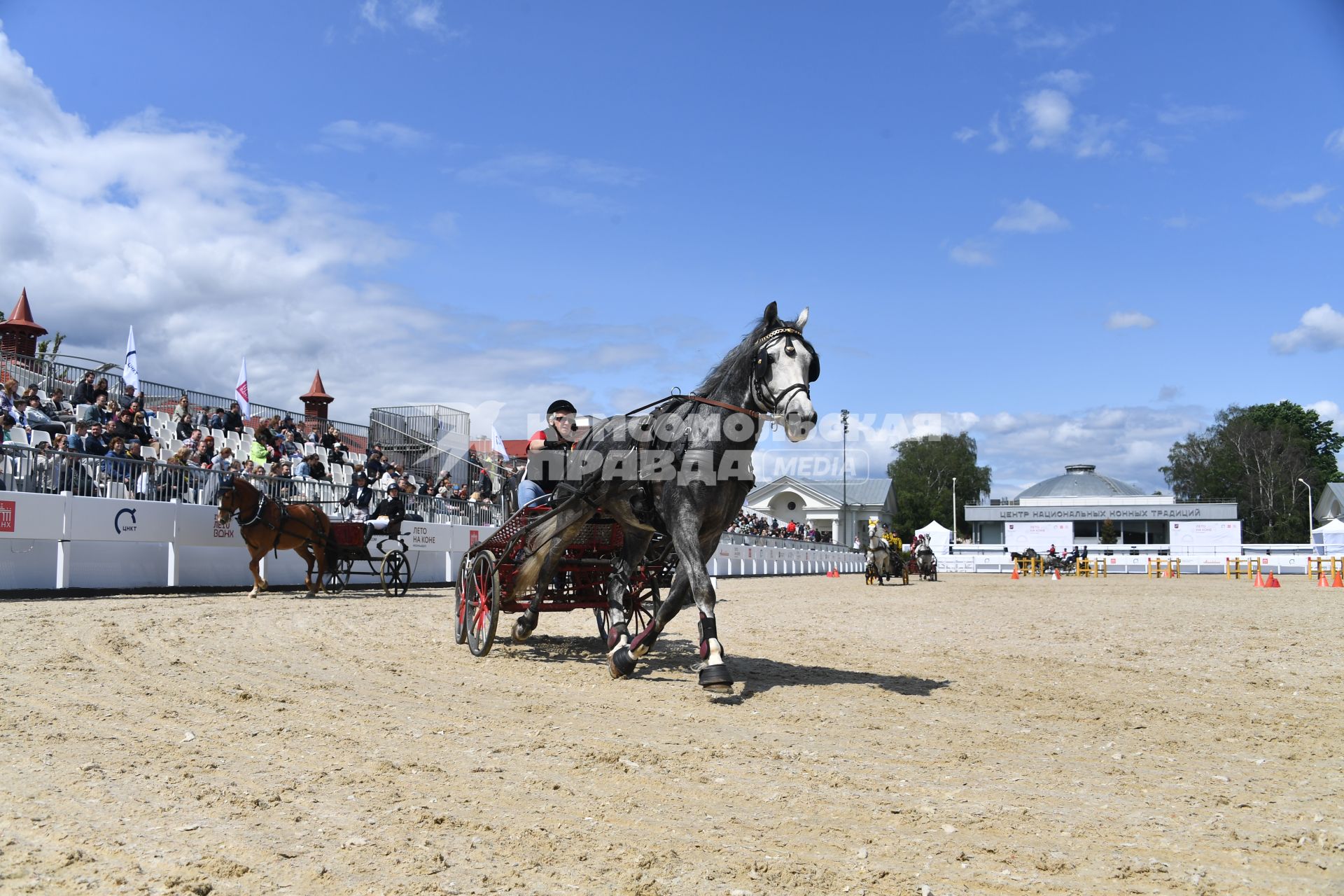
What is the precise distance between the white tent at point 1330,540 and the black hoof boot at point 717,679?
4497 centimetres

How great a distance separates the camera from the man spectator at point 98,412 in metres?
17.8

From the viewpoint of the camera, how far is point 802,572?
4625 centimetres

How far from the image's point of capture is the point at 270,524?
56.0 feet

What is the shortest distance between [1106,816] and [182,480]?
18068 millimetres

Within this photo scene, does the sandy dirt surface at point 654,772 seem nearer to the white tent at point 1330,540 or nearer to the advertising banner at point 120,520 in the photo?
the advertising banner at point 120,520

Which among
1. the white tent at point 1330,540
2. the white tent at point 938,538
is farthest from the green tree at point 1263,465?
the white tent at point 938,538

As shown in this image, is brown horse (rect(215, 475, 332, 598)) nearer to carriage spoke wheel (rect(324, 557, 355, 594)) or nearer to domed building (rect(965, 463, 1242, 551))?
carriage spoke wheel (rect(324, 557, 355, 594))

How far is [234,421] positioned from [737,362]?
2047 cm

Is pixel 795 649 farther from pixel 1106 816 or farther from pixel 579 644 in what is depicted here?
pixel 1106 816

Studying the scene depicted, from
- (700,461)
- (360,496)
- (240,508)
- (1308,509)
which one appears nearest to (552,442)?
(700,461)

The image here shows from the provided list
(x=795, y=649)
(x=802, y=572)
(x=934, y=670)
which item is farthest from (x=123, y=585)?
(x=802, y=572)

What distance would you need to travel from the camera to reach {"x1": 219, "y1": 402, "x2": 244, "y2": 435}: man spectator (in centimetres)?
2331

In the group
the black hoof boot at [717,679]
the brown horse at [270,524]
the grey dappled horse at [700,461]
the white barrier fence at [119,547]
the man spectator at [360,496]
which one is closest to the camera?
the black hoof boot at [717,679]

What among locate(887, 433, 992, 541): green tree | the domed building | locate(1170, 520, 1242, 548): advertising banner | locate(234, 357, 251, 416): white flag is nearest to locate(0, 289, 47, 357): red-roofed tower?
locate(234, 357, 251, 416): white flag
